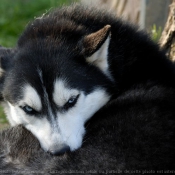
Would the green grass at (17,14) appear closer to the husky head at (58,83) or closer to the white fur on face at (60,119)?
the husky head at (58,83)

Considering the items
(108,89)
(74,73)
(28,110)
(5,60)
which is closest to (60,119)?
(28,110)

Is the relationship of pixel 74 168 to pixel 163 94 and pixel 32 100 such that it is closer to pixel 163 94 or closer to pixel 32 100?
pixel 32 100

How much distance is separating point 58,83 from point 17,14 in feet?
18.1

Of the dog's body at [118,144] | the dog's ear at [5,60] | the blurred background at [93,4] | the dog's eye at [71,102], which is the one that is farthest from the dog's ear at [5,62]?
the blurred background at [93,4]

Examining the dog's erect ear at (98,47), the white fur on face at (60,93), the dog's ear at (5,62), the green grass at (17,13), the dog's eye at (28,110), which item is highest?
the dog's erect ear at (98,47)

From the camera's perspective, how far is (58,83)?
408cm

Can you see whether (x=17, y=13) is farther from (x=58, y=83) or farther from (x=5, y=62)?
(x=58, y=83)

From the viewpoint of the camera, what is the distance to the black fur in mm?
3570

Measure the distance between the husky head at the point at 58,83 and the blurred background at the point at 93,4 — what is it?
922 mm

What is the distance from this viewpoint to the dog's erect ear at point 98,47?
3.98 meters

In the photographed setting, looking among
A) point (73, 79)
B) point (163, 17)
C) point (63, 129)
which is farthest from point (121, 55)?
point (163, 17)

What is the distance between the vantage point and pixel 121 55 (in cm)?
455

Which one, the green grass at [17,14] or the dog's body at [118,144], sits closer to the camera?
the dog's body at [118,144]

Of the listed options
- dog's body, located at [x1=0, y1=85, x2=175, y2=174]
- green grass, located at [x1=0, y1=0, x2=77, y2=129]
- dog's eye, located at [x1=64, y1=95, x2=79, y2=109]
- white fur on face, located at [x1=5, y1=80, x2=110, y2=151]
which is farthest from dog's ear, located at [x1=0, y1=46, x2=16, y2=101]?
green grass, located at [x1=0, y1=0, x2=77, y2=129]
